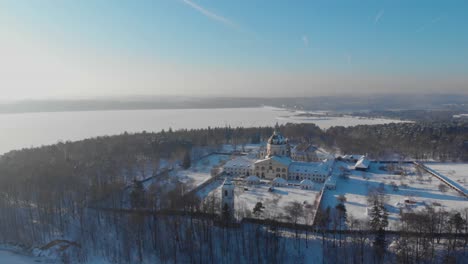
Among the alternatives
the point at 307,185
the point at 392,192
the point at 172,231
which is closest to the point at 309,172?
the point at 307,185

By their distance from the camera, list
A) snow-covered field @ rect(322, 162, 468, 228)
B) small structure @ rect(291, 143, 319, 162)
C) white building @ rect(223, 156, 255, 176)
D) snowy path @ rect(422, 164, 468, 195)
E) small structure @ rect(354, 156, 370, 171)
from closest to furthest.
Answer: snow-covered field @ rect(322, 162, 468, 228) → snowy path @ rect(422, 164, 468, 195) → white building @ rect(223, 156, 255, 176) → small structure @ rect(354, 156, 370, 171) → small structure @ rect(291, 143, 319, 162)

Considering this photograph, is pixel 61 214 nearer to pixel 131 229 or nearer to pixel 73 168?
pixel 131 229

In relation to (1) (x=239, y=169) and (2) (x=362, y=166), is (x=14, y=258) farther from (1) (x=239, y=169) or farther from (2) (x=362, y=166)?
(2) (x=362, y=166)

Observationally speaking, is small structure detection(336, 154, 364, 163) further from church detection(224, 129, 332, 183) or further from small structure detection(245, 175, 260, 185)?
small structure detection(245, 175, 260, 185)

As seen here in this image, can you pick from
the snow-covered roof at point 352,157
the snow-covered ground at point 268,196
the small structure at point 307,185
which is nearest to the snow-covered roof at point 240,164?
the snow-covered ground at point 268,196

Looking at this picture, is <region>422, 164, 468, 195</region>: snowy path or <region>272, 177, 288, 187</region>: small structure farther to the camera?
<region>272, 177, 288, 187</region>: small structure

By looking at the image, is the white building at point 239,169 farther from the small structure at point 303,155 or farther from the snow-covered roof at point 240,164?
the small structure at point 303,155

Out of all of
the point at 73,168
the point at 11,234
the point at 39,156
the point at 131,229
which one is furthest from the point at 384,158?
the point at 39,156

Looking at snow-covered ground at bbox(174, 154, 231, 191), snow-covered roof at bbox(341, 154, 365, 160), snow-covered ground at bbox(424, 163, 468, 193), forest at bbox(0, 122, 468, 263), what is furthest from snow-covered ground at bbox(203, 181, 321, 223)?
snow-covered ground at bbox(424, 163, 468, 193)
